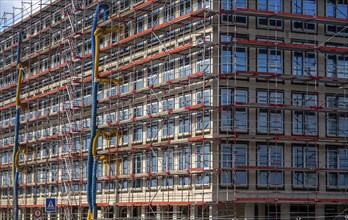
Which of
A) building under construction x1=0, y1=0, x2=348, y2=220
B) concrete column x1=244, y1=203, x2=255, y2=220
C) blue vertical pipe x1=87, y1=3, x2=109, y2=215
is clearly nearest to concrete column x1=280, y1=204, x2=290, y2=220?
building under construction x1=0, y1=0, x2=348, y2=220

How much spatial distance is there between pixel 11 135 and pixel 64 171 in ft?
37.8

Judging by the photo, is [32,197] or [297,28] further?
[32,197]

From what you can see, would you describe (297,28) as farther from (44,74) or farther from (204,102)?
(44,74)

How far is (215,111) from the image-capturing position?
143 feet

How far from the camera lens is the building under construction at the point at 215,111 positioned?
143 ft

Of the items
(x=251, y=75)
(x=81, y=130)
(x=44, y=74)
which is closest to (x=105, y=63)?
(x=81, y=130)

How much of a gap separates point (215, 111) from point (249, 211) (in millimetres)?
5700

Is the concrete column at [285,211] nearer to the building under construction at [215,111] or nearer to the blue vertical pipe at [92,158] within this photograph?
the building under construction at [215,111]

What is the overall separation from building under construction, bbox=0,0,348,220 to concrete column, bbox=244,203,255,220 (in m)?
0.05

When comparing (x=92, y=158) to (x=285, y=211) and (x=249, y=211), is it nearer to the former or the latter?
(x=249, y=211)

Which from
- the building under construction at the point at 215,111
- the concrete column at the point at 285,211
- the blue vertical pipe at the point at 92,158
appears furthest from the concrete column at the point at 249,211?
the blue vertical pipe at the point at 92,158

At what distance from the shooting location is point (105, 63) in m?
53.8

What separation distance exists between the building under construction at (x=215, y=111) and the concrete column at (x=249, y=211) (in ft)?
0.18

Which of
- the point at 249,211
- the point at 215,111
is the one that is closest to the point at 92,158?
the point at 215,111
